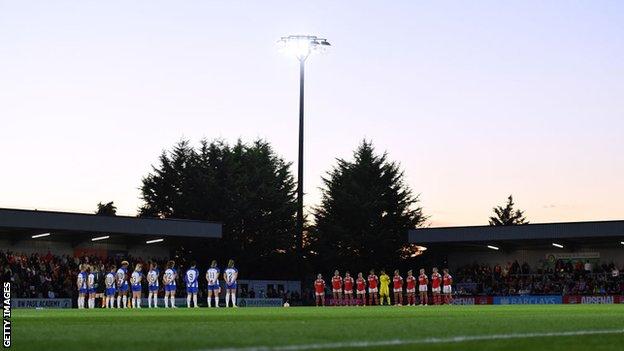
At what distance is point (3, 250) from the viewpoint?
52.4 m

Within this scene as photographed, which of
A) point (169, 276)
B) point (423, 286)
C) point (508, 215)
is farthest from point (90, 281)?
point (508, 215)

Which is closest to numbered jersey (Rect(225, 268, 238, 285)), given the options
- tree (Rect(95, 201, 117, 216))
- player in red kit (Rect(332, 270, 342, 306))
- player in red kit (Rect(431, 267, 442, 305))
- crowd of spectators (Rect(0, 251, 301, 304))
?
crowd of spectators (Rect(0, 251, 301, 304))

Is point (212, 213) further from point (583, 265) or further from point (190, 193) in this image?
point (583, 265)

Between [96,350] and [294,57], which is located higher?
[294,57]

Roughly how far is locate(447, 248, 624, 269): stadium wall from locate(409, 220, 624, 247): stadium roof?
0.65 m

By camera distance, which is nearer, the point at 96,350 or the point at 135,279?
the point at 96,350

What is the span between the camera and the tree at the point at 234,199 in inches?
2896

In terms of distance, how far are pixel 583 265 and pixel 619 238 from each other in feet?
11.1

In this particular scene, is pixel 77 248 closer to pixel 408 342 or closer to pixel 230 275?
pixel 230 275

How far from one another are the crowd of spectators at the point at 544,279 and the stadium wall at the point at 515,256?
601 mm

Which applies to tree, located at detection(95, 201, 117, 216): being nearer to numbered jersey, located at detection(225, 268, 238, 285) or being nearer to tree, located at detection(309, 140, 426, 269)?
tree, located at detection(309, 140, 426, 269)

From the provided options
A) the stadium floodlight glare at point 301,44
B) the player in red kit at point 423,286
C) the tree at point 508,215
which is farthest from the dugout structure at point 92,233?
the tree at point 508,215

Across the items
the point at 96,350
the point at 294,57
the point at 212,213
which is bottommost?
the point at 96,350

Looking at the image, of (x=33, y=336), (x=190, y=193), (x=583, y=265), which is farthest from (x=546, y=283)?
(x=33, y=336)
